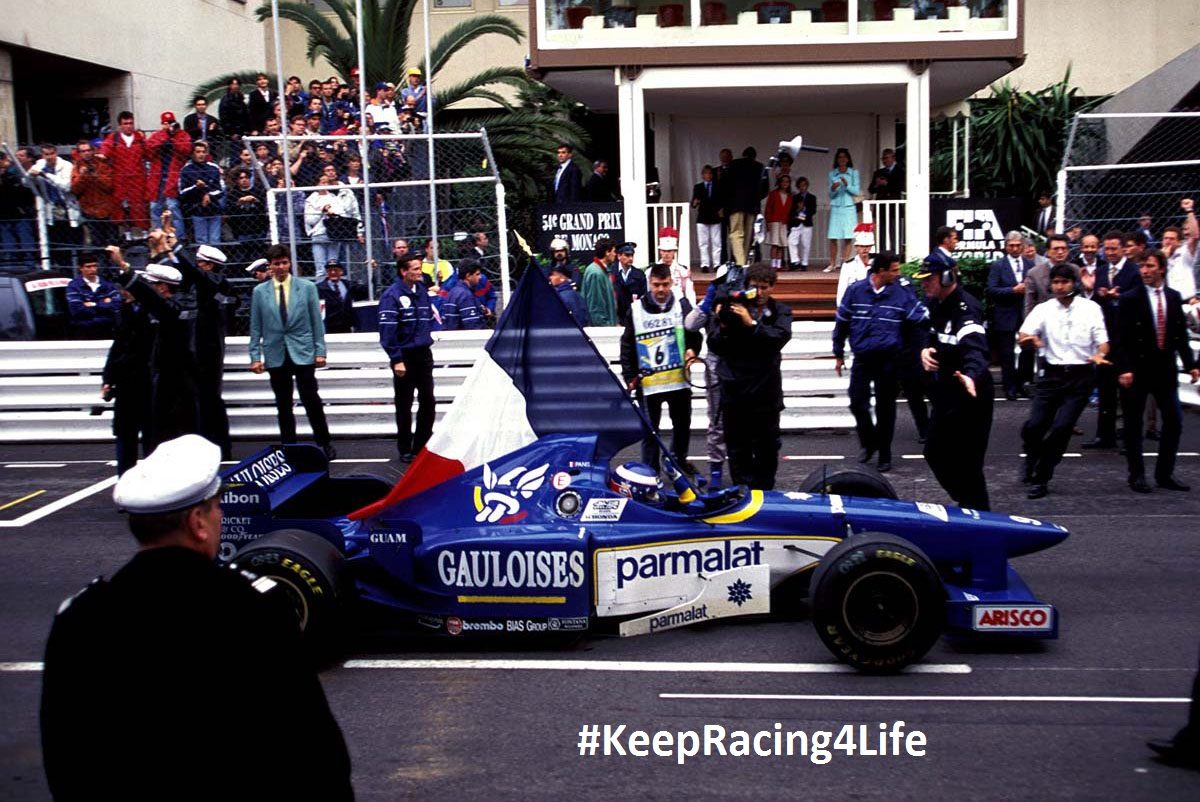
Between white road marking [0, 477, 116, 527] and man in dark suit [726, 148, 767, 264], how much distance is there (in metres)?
11.0

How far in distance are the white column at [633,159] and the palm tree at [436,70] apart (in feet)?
14.5

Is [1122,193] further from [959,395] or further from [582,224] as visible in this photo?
[959,395]

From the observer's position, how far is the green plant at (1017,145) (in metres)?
25.0

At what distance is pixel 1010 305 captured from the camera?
48.4ft

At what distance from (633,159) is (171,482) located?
57.5 feet

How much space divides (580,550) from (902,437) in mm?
6965

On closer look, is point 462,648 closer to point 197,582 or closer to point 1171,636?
point 1171,636

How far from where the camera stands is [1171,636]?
7035mm

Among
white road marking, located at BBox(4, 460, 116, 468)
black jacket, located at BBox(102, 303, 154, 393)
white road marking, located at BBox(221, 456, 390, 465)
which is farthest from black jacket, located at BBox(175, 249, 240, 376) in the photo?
white road marking, located at BBox(4, 460, 116, 468)

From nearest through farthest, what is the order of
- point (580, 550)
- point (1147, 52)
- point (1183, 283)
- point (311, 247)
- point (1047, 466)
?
1. point (580, 550)
2. point (1047, 466)
3. point (1183, 283)
4. point (311, 247)
5. point (1147, 52)

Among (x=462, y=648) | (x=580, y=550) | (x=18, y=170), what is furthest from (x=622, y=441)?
(x=18, y=170)

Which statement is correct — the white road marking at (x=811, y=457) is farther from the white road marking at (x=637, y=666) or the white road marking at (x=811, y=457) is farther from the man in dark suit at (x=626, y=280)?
the white road marking at (x=637, y=666)

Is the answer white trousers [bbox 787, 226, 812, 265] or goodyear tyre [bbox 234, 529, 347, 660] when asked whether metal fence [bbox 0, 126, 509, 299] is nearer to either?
white trousers [bbox 787, 226, 812, 265]

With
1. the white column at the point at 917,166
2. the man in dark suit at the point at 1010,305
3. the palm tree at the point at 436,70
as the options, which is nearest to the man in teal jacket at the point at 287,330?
the man in dark suit at the point at 1010,305
